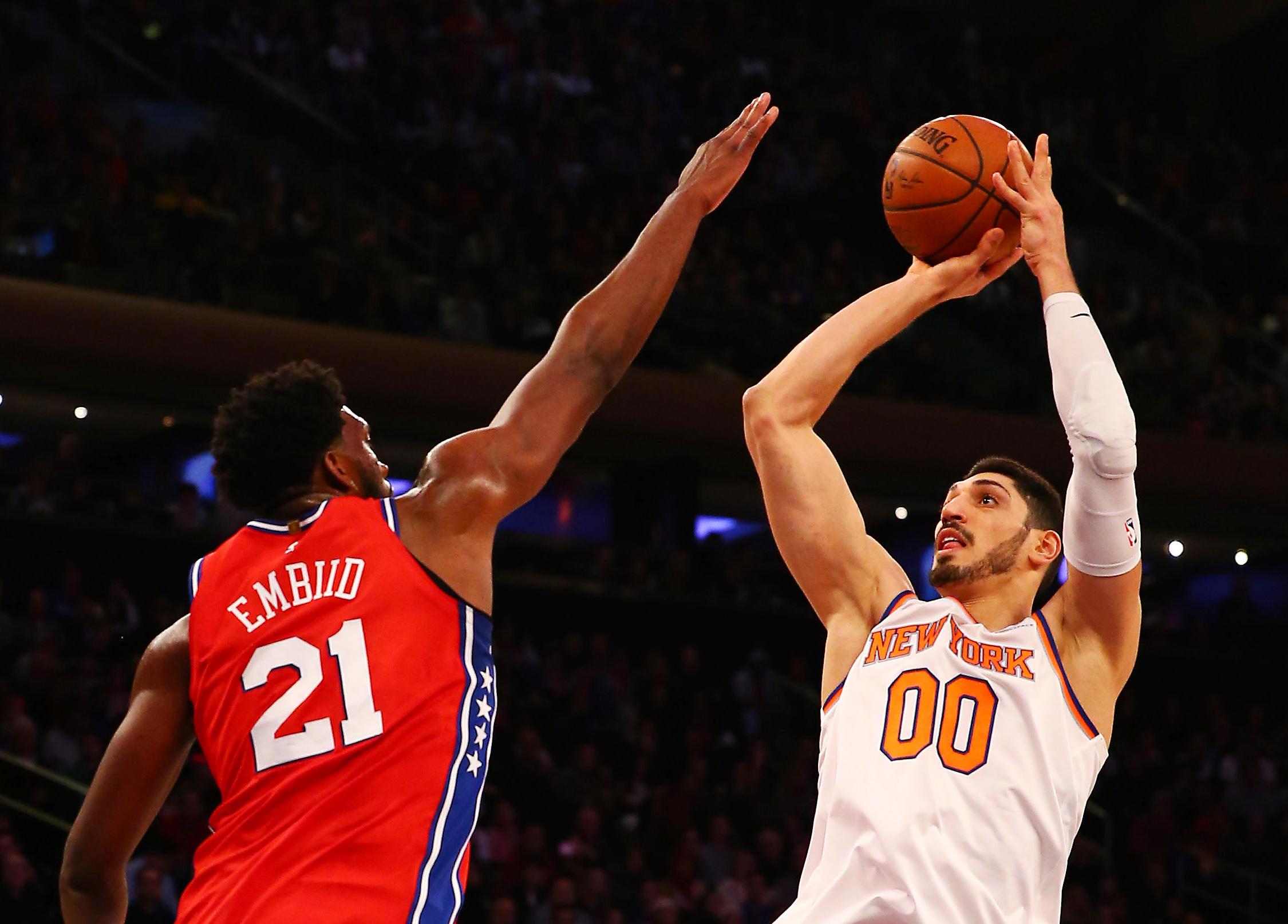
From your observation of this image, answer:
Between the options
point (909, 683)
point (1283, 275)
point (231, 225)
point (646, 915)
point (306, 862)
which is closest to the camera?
point (306, 862)

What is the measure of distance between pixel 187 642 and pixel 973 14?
2131 cm

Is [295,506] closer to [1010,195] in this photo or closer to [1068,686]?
[1068,686]

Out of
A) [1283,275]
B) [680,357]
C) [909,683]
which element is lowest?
[909,683]

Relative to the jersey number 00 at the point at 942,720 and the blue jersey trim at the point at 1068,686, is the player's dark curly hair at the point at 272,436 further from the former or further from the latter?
the blue jersey trim at the point at 1068,686

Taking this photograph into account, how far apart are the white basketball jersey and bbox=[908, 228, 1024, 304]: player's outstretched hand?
2.86 ft

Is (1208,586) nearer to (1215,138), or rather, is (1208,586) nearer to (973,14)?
(1215,138)

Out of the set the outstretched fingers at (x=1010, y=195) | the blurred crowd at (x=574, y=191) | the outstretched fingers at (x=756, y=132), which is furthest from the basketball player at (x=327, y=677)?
the blurred crowd at (x=574, y=191)

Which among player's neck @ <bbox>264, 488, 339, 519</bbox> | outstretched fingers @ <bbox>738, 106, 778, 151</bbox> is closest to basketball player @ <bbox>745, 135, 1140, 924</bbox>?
outstretched fingers @ <bbox>738, 106, 778, 151</bbox>

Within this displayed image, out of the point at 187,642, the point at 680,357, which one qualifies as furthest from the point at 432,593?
the point at 680,357

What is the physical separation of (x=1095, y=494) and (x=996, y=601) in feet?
1.31

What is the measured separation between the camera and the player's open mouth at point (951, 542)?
375 centimetres

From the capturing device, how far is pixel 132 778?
2.71 metres

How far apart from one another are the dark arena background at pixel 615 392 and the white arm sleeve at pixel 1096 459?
6.56m

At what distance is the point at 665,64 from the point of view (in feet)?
57.6
